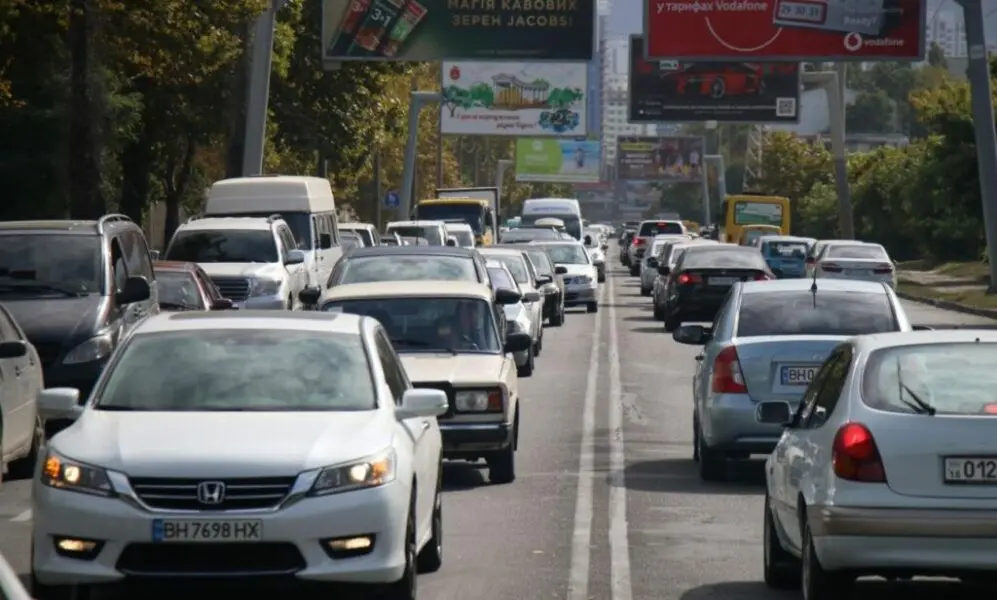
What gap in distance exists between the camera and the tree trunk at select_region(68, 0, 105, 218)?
3138 centimetres

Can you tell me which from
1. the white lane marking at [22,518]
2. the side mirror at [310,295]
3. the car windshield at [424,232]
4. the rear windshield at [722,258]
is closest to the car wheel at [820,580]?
the white lane marking at [22,518]

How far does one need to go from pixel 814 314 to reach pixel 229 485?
7327 mm

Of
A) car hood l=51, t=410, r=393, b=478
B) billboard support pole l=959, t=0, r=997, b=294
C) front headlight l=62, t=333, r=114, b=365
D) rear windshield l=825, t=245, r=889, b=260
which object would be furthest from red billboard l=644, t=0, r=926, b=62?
car hood l=51, t=410, r=393, b=478

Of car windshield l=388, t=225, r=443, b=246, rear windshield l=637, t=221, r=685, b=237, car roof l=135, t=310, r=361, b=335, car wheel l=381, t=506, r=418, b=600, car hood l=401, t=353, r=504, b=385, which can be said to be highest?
rear windshield l=637, t=221, r=685, b=237

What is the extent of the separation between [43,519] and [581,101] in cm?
7045

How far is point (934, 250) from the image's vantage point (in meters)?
77.9

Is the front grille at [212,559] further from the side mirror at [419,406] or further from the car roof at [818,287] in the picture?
the car roof at [818,287]

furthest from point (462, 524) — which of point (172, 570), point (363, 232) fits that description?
point (363, 232)

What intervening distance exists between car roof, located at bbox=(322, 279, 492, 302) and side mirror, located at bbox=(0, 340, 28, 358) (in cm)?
255

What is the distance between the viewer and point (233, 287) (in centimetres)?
2816

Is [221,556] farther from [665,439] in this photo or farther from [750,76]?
[750,76]

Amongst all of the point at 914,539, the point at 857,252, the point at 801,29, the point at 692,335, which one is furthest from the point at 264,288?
the point at 801,29

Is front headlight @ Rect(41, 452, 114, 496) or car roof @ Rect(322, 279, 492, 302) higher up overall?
car roof @ Rect(322, 279, 492, 302)

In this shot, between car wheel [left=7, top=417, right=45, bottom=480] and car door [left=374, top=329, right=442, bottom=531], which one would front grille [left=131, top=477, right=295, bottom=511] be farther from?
car wheel [left=7, top=417, right=45, bottom=480]
